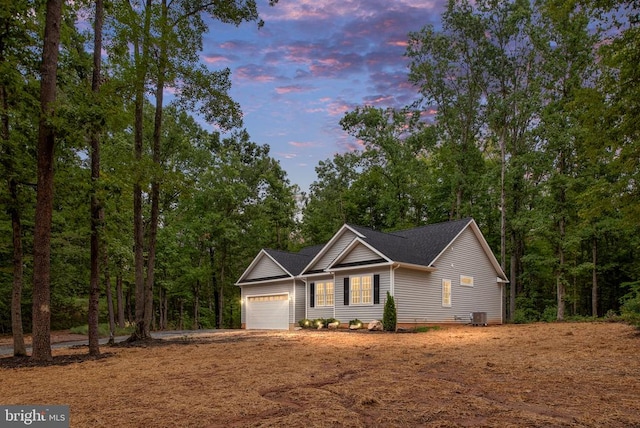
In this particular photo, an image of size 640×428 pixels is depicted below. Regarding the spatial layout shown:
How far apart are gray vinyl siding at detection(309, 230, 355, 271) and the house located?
6cm

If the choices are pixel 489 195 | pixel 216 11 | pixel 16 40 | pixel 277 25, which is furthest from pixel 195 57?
pixel 489 195

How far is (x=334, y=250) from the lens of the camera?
2489cm

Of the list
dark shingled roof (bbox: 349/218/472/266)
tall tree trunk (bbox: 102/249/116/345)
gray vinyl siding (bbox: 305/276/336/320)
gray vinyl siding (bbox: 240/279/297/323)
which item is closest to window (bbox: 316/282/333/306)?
gray vinyl siding (bbox: 305/276/336/320)

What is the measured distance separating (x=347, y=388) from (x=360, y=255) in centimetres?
1612

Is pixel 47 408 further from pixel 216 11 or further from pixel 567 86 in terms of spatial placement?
pixel 567 86

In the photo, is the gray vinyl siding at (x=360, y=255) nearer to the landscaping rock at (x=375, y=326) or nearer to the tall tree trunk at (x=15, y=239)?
the landscaping rock at (x=375, y=326)

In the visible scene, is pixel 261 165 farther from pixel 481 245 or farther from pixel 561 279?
pixel 561 279

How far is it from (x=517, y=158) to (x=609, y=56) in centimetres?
1777

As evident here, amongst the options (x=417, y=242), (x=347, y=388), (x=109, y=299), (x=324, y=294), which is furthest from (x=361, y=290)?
(x=347, y=388)

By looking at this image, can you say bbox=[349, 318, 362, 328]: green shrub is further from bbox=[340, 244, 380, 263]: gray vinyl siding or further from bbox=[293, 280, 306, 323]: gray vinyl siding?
bbox=[293, 280, 306, 323]: gray vinyl siding

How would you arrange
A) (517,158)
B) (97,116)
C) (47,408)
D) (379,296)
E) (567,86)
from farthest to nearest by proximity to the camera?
(517,158) → (567,86) → (379,296) → (97,116) → (47,408)

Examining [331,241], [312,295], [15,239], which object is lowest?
[312,295]

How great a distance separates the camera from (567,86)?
26.5 metres

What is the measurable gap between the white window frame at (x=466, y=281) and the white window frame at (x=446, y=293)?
1.24 meters
